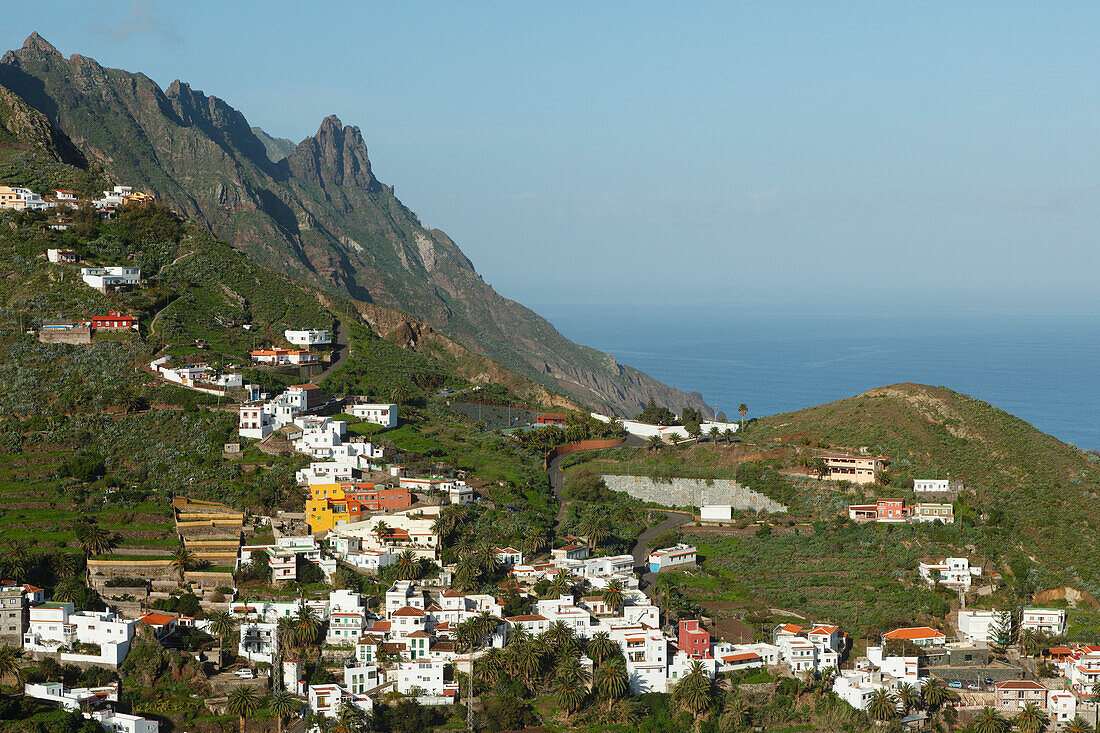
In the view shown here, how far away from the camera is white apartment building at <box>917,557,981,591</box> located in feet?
180

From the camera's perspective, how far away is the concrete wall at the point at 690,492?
217ft

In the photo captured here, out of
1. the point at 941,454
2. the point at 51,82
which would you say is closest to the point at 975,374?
the point at 941,454

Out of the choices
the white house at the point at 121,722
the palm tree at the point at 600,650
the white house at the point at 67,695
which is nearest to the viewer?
the white house at the point at 121,722

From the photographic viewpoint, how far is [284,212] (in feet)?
545

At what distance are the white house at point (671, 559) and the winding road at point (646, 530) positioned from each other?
0.47m

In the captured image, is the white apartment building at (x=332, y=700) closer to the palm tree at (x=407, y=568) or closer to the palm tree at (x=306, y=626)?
the palm tree at (x=306, y=626)

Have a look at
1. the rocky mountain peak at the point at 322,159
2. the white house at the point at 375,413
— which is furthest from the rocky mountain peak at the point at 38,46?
the white house at the point at 375,413

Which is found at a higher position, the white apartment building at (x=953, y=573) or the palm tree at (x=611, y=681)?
the white apartment building at (x=953, y=573)

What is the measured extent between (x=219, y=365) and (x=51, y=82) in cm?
8747

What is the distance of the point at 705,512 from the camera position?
64625 mm

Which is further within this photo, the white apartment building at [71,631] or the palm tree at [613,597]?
the palm tree at [613,597]

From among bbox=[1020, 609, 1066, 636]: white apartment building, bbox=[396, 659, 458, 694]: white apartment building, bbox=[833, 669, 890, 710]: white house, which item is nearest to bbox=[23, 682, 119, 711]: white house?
bbox=[396, 659, 458, 694]: white apartment building

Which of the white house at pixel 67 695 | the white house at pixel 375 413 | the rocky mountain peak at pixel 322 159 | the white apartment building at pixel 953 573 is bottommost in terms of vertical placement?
the white house at pixel 67 695

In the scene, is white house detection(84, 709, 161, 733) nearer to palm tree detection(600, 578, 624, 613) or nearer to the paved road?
palm tree detection(600, 578, 624, 613)
